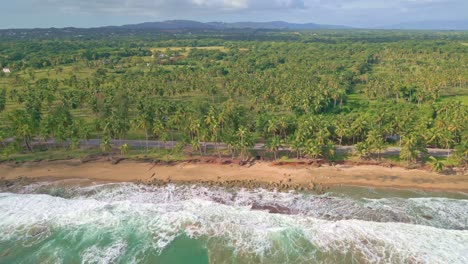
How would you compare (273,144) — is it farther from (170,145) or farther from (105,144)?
(105,144)

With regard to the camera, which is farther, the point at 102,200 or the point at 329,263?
the point at 102,200

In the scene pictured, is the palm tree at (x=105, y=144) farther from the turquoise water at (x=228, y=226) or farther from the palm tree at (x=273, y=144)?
the palm tree at (x=273, y=144)

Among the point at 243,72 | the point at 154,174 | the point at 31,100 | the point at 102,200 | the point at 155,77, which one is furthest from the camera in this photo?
the point at 243,72

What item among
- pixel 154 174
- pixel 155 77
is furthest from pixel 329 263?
pixel 155 77

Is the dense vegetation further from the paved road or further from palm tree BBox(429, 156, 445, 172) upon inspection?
palm tree BBox(429, 156, 445, 172)

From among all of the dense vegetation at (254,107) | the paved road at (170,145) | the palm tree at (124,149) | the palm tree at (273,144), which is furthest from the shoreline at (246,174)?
the paved road at (170,145)

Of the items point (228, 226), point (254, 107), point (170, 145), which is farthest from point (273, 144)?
point (254, 107)

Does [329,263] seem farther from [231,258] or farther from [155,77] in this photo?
[155,77]

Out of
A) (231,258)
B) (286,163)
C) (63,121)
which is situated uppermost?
(63,121)
